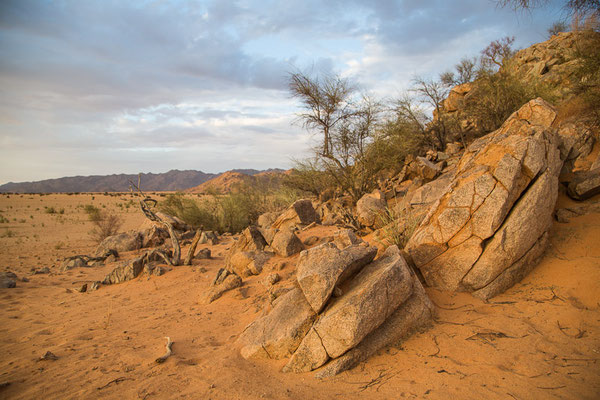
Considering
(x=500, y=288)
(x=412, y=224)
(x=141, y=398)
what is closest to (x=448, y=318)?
(x=500, y=288)

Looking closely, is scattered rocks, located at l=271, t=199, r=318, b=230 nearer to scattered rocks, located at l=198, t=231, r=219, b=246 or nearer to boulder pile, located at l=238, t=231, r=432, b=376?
scattered rocks, located at l=198, t=231, r=219, b=246

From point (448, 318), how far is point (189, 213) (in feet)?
40.4

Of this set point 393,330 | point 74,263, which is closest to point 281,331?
point 393,330

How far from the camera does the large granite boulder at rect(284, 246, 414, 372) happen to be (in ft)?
10.4

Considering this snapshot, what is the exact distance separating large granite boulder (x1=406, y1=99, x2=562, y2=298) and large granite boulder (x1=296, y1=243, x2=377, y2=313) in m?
1.18

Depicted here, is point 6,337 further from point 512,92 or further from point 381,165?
point 512,92

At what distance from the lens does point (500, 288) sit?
403 centimetres

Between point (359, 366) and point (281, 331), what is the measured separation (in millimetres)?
949

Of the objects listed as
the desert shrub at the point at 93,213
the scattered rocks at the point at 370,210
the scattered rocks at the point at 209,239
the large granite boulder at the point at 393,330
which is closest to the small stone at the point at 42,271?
the scattered rocks at the point at 209,239

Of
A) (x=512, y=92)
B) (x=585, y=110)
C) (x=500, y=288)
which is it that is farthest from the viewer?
(x=512, y=92)

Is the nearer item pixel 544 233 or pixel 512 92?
pixel 544 233

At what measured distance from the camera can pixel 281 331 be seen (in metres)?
3.58

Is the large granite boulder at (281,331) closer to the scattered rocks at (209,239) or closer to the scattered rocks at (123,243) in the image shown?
the scattered rocks at (209,239)

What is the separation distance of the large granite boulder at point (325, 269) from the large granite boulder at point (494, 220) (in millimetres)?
1177
